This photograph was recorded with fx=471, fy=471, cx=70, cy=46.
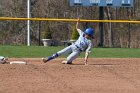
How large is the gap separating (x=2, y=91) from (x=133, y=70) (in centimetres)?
378

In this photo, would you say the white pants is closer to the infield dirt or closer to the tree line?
the infield dirt

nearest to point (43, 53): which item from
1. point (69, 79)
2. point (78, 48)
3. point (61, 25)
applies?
point (78, 48)

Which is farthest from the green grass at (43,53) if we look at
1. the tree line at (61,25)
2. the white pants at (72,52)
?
the tree line at (61,25)

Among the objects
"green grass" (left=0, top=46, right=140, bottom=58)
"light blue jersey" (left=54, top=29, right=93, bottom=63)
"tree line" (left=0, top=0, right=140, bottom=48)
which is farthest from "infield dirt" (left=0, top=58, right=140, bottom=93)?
"tree line" (left=0, top=0, right=140, bottom=48)

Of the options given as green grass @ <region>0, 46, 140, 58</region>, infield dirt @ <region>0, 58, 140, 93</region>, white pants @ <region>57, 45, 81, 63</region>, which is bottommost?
green grass @ <region>0, 46, 140, 58</region>

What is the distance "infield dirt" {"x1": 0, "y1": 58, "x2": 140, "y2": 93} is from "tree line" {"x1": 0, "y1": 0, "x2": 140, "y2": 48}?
16.3 meters

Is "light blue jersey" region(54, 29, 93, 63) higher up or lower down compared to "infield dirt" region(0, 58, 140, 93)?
higher up

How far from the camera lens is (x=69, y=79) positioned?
9.34 m

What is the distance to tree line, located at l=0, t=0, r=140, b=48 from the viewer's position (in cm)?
2873

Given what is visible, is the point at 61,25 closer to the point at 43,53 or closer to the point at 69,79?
the point at 43,53

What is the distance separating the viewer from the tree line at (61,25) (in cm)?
2873

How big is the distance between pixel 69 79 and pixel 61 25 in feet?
66.6

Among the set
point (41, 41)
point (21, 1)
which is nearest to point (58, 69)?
point (41, 41)

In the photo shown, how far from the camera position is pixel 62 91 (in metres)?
8.23
